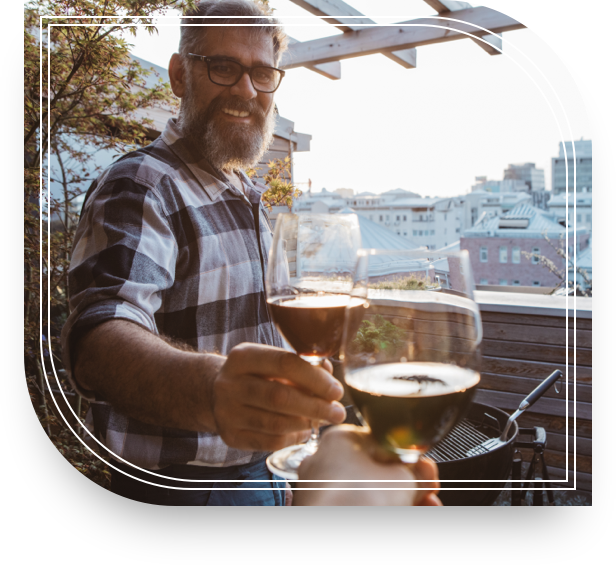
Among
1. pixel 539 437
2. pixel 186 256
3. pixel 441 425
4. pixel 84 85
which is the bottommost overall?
pixel 539 437

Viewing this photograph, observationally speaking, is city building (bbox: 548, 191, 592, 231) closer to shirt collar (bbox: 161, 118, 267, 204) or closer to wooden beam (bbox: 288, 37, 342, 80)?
wooden beam (bbox: 288, 37, 342, 80)

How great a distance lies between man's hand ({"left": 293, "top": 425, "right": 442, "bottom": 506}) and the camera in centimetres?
40

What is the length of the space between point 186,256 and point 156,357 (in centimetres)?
33

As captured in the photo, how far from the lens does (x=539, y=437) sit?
1099mm

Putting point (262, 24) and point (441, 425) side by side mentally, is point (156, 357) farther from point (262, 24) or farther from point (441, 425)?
point (262, 24)

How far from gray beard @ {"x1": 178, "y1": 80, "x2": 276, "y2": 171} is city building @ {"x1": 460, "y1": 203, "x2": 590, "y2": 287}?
68 centimetres

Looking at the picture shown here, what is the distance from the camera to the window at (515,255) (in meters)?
1.79

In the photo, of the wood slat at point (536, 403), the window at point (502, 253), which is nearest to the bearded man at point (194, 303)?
the wood slat at point (536, 403)

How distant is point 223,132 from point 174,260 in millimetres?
358

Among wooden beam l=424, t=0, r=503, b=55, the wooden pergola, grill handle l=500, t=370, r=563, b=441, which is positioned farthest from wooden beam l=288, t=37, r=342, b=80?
grill handle l=500, t=370, r=563, b=441

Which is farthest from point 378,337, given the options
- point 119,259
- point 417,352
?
point 119,259

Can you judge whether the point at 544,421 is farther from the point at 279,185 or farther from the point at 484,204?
the point at 279,185

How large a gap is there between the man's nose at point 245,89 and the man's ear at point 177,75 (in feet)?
0.49
